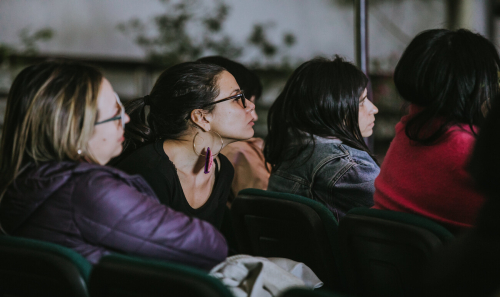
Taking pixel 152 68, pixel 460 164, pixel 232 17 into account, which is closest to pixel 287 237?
pixel 460 164

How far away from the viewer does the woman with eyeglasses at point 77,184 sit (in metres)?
1.12

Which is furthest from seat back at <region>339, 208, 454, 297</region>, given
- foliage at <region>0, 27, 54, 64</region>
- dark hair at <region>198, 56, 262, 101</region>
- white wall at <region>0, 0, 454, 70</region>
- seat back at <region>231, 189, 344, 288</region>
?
foliage at <region>0, 27, 54, 64</region>

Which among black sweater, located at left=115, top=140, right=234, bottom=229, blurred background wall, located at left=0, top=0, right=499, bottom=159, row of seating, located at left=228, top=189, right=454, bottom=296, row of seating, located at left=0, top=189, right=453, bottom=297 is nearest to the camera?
row of seating, located at left=0, top=189, right=453, bottom=297

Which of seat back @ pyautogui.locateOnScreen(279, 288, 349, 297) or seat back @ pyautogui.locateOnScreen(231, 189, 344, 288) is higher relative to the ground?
seat back @ pyautogui.locateOnScreen(279, 288, 349, 297)

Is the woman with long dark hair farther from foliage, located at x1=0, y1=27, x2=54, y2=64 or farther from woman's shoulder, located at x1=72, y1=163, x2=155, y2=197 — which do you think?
foliage, located at x1=0, y1=27, x2=54, y2=64

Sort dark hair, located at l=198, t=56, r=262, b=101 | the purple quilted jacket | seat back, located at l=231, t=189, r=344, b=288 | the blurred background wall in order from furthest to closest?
the blurred background wall < dark hair, located at l=198, t=56, r=262, b=101 < seat back, located at l=231, t=189, r=344, b=288 < the purple quilted jacket

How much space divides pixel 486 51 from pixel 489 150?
81 cm

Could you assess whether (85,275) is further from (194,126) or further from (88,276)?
(194,126)

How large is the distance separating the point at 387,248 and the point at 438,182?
0.24 meters

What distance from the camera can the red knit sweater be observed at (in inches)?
50.0

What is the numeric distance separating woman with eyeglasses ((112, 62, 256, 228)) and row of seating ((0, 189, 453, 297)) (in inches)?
7.5

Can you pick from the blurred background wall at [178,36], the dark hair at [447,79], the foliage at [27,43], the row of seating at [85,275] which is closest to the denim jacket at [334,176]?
the dark hair at [447,79]

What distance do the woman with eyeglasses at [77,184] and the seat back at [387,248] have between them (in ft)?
1.36

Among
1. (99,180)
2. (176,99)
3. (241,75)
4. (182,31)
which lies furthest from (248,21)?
(99,180)
